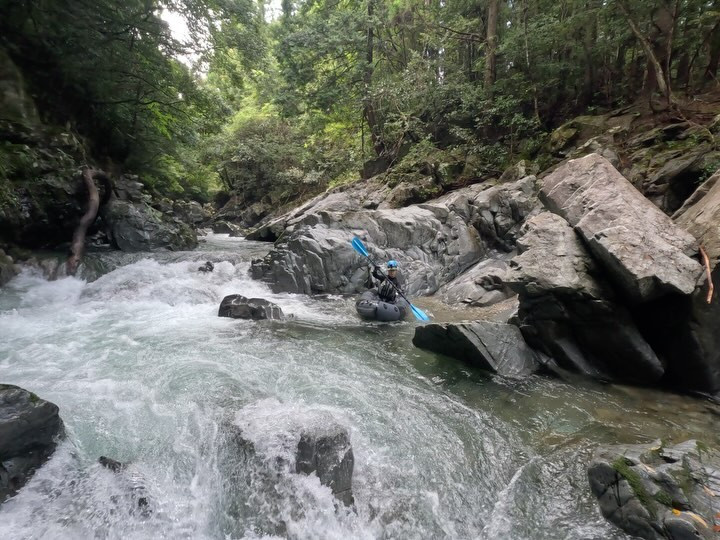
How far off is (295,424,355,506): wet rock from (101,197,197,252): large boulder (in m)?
10.5

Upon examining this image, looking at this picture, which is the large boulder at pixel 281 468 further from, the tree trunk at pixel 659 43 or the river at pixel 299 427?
the tree trunk at pixel 659 43

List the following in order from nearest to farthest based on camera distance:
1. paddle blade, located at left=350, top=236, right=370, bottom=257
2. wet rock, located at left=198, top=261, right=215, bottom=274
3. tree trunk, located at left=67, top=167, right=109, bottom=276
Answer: tree trunk, located at left=67, top=167, right=109, bottom=276 < paddle blade, located at left=350, top=236, right=370, bottom=257 < wet rock, located at left=198, top=261, right=215, bottom=274

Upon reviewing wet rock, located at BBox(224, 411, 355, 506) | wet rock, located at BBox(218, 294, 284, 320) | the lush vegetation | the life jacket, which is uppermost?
the lush vegetation

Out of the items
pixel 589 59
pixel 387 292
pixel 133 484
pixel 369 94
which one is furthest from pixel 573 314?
pixel 369 94

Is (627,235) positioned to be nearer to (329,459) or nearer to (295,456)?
(329,459)

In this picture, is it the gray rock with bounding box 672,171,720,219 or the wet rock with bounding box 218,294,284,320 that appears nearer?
the gray rock with bounding box 672,171,720,219

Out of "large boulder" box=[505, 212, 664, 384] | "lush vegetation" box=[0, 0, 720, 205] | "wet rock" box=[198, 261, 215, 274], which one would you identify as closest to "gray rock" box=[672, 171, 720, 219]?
"large boulder" box=[505, 212, 664, 384]

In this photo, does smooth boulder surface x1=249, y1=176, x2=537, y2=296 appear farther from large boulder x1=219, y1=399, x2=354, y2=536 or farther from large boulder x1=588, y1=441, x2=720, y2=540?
large boulder x1=588, y1=441, x2=720, y2=540

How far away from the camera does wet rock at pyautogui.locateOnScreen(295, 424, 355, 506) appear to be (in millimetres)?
2900

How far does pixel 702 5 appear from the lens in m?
8.64

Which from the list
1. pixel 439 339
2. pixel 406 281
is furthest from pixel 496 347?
pixel 406 281

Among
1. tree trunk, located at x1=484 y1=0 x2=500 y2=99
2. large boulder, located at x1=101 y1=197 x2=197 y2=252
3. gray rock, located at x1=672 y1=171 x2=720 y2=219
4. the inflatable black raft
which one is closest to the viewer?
gray rock, located at x1=672 y1=171 x2=720 y2=219

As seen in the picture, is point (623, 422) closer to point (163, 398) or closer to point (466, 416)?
point (466, 416)

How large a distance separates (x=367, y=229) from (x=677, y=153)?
739 cm
